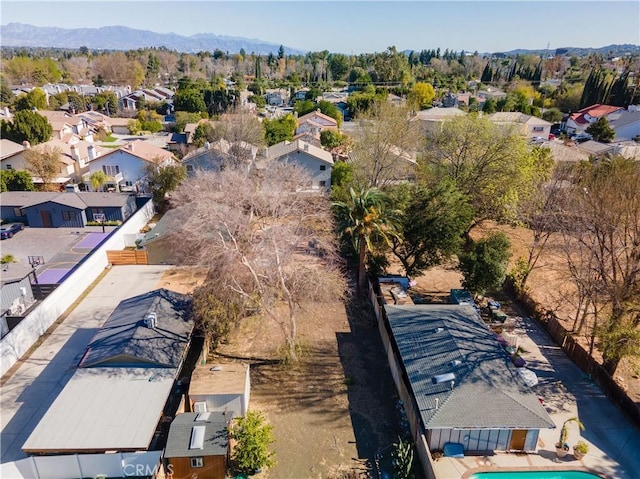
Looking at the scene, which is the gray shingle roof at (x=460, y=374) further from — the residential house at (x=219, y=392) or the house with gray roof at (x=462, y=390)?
the residential house at (x=219, y=392)

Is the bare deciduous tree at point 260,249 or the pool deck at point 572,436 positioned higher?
the bare deciduous tree at point 260,249

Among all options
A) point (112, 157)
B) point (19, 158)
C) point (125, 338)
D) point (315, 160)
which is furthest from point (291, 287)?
point (19, 158)

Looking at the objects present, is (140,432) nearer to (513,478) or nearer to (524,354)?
(513,478)

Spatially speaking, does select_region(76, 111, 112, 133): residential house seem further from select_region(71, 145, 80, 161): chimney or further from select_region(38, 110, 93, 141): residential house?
select_region(71, 145, 80, 161): chimney

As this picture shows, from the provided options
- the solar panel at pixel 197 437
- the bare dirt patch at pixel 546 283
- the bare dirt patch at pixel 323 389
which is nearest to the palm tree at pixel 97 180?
the bare dirt patch at pixel 323 389

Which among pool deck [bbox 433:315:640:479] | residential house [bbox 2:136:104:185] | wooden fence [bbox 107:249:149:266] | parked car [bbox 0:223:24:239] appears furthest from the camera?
residential house [bbox 2:136:104:185]

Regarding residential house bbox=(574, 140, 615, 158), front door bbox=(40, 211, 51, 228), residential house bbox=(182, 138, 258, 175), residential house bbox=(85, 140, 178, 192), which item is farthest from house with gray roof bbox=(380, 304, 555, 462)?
residential house bbox=(574, 140, 615, 158)
